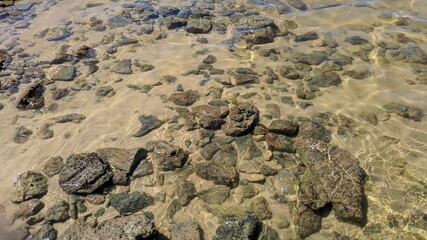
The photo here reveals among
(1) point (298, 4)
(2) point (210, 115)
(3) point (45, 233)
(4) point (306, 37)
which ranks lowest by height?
(3) point (45, 233)

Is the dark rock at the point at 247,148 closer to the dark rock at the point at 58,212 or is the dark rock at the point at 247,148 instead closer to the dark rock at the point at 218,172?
the dark rock at the point at 218,172

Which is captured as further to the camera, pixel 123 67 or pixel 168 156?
pixel 123 67

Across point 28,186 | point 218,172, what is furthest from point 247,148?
point 28,186

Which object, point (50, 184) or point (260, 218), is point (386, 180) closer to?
point (260, 218)

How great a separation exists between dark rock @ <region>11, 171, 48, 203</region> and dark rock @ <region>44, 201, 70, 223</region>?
0.41m

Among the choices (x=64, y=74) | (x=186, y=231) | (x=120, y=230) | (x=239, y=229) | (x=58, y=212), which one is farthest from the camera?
(x=64, y=74)

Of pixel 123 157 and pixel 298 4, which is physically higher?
pixel 298 4

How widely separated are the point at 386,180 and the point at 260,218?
6.46 ft

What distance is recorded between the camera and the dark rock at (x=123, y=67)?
24.8 feet

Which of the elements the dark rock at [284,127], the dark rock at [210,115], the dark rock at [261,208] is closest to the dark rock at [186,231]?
the dark rock at [261,208]

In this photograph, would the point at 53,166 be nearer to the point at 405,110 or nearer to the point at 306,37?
the point at 405,110

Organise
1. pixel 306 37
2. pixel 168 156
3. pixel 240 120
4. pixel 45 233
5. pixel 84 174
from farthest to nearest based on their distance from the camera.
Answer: pixel 306 37, pixel 240 120, pixel 168 156, pixel 84 174, pixel 45 233

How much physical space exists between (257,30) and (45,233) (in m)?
6.40

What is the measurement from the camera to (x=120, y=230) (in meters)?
3.97
